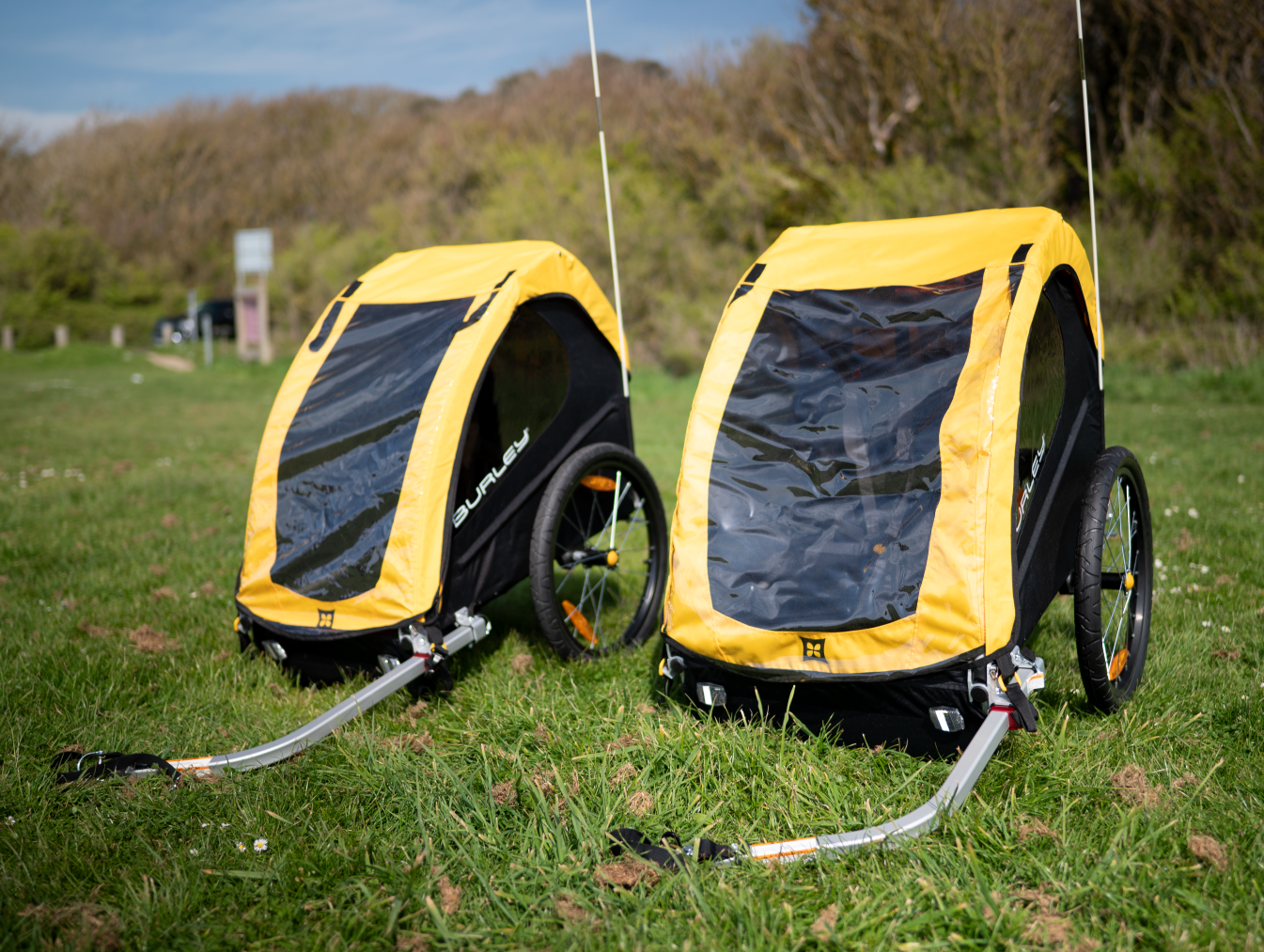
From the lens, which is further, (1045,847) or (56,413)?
(56,413)

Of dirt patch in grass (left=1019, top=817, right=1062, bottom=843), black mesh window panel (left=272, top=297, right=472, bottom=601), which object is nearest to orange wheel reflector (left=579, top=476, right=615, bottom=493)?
black mesh window panel (left=272, top=297, right=472, bottom=601)

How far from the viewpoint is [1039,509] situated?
9.97ft

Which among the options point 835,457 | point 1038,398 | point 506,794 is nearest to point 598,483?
point 835,457

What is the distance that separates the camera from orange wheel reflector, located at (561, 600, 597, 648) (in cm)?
397

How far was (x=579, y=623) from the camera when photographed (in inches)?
158

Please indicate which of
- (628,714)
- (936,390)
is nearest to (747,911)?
(628,714)

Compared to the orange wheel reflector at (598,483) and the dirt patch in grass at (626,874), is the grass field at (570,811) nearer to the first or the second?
the dirt patch in grass at (626,874)

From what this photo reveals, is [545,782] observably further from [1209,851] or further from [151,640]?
[151,640]

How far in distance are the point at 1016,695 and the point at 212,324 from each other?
112 ft

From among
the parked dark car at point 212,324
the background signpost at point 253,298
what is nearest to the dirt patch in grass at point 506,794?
the background signpost at point 253,298

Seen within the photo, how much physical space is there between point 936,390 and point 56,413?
556 inches

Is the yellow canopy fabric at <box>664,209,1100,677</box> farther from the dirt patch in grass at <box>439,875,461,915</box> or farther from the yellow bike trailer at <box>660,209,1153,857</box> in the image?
the dirt patch in grass at <box>439,875,461,915</box>

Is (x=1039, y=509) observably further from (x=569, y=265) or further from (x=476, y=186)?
(x=476, y=186)

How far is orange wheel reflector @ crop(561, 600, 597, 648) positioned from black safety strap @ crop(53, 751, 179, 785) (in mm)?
1637
